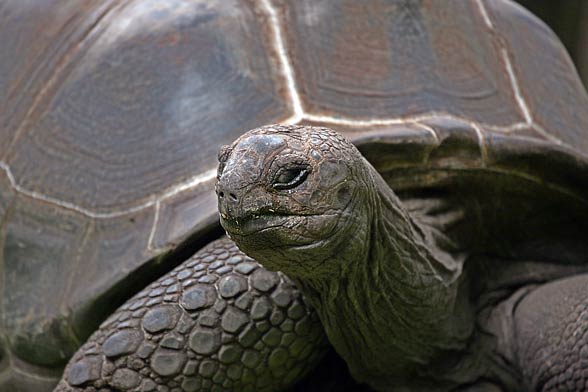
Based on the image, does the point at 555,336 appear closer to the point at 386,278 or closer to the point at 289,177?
the point at 386,278

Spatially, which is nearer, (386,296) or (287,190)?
(287,190)

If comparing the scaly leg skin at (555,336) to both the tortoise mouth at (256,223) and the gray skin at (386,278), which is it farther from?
the tortoise mouth at (256,223)

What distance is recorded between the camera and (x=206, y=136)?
3.25 metres

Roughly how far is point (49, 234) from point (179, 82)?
57cm

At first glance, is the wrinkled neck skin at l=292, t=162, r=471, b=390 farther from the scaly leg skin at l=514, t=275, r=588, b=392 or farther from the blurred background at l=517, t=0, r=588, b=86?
the blurred background at l=517, t=0, r=588, b=86

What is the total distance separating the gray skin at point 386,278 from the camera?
7.52 feet

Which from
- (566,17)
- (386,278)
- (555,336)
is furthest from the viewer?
(566,17)

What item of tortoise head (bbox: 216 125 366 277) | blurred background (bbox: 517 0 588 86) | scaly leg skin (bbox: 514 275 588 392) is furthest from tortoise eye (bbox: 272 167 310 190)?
blurred background (bbox: 517 0 588 86)

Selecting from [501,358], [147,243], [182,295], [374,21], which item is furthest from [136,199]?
[501,358]

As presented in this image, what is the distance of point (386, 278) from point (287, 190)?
2.09ft

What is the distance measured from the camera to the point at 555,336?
3.15m

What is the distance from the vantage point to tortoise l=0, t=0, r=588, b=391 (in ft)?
9.98

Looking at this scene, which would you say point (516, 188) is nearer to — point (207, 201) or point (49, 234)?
point (207, 201)

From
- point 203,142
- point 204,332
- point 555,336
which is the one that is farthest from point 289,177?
point 555,336
